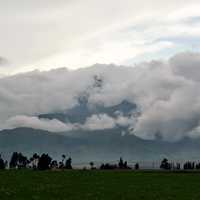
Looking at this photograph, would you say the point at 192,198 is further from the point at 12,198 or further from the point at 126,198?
the point at 12,198

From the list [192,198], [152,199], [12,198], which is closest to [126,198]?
[152,199]

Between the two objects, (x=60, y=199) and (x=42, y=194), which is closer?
(x=60, y=199)

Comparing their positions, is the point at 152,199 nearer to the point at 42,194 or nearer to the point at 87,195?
the point at 87,195

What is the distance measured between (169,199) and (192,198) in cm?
295

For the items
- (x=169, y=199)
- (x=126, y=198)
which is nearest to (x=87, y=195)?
(x=126, y=198)

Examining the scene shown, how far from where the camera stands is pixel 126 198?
5066 cm

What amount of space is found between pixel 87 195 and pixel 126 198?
4176 millimetres

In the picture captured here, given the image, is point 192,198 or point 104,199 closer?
point 104,199

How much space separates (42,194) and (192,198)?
15.1m

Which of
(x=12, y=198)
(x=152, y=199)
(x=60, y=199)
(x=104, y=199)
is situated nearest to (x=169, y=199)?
(x=152, y=199)

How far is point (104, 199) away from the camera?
159 ft

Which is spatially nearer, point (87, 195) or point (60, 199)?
point (60, 199)

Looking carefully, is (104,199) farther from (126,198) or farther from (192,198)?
(192,198)

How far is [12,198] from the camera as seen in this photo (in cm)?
4728
